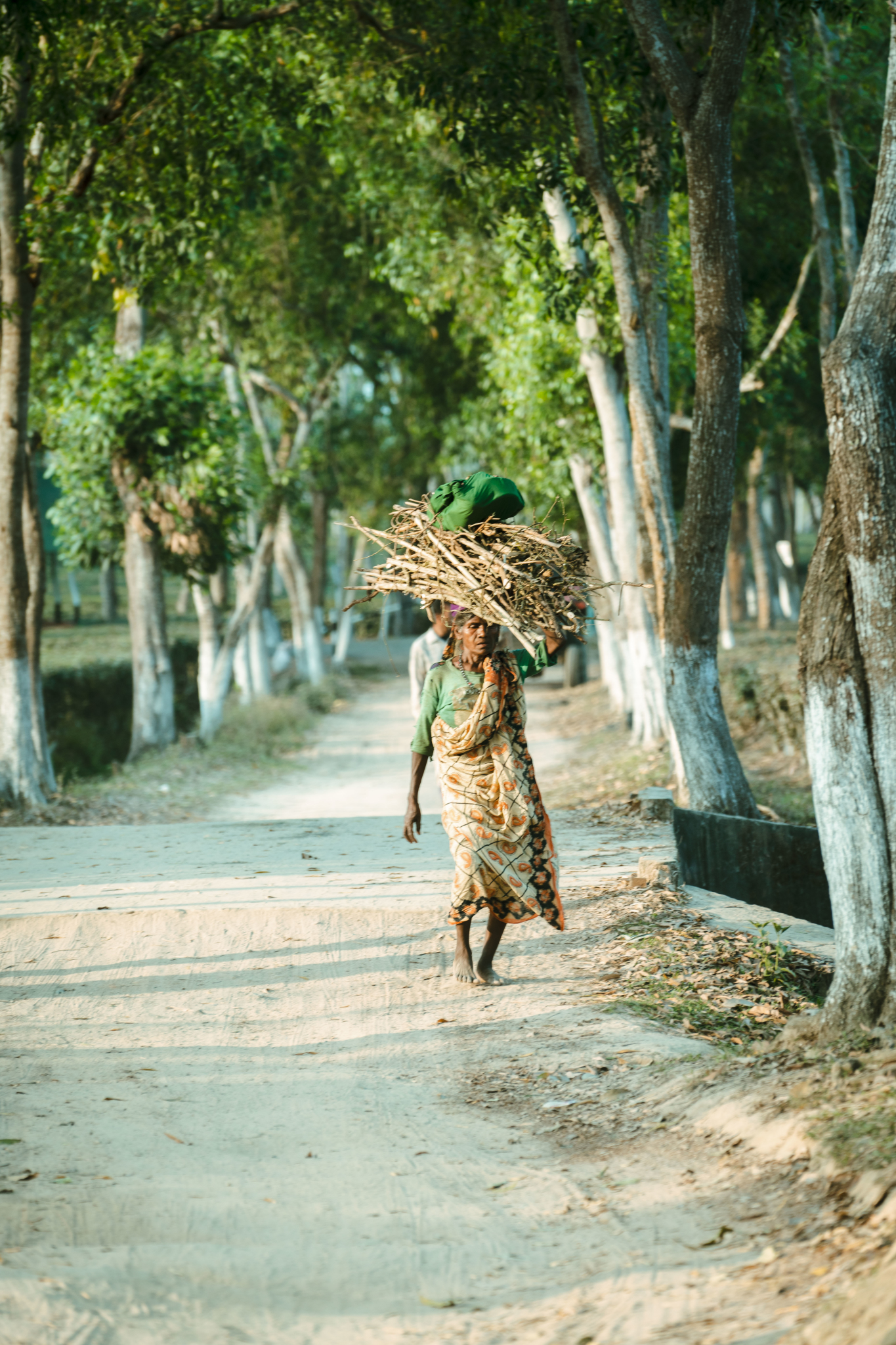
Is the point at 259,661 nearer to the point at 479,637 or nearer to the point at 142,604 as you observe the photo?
the point at 142,604

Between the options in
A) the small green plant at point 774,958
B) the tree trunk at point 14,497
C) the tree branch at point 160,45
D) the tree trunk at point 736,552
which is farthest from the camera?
the tree trunk at point 736,552

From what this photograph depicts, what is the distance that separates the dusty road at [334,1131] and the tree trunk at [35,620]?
3.42 m

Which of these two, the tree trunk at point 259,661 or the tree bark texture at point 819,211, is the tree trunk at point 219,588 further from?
the tree bark texture at point 819,211

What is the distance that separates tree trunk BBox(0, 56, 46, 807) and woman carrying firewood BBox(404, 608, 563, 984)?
6.56 meters

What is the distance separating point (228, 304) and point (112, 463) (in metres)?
5.42

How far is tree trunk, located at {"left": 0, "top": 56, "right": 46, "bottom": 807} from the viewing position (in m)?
10.8

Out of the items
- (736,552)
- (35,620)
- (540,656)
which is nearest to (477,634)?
(540,656)

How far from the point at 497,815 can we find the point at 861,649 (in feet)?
6.55

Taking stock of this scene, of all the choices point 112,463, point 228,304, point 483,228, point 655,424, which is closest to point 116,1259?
point 655,424

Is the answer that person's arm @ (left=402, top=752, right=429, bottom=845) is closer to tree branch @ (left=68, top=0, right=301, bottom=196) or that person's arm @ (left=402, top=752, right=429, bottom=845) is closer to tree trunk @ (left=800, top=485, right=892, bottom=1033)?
tree trunk @ (left=800, top=485, right=892, bottom=1033)

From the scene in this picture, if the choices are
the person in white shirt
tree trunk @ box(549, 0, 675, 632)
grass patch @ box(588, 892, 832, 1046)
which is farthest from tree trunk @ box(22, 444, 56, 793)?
grass patch @ box(588, 892, 832, 1046)

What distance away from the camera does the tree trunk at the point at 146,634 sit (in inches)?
599

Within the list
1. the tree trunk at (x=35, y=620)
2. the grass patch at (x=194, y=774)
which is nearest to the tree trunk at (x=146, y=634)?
the grass patch at (x=194, y=774)

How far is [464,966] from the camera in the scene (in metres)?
5.96
